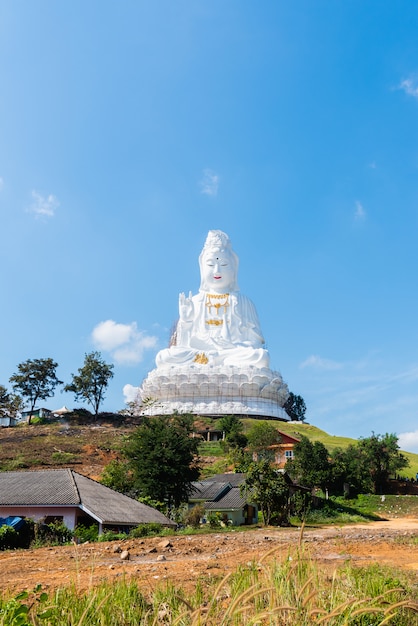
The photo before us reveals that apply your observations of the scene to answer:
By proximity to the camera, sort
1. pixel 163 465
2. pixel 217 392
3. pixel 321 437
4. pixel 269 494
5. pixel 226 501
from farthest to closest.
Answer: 1. pixel 217 392
2. pixel 321 437
3. pixel 226 501
4. pixel 163 465
5. pixel 269 494

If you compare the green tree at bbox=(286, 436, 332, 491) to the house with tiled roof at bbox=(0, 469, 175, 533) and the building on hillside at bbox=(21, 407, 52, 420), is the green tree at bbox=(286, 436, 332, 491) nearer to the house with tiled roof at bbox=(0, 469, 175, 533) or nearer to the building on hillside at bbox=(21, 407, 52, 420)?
the house with tiled roof at bbox=(0, 469, 175, 533)

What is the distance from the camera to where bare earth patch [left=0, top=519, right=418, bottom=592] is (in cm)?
761

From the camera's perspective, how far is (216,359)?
Answer: 55.2 m

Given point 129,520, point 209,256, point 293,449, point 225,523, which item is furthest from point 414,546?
point 209,256

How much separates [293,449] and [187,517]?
1530 centimetres

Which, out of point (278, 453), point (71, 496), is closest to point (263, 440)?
point (278, 453)

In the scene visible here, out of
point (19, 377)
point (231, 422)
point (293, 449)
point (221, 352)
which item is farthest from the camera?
point (221, 352)

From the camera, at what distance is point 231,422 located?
149 ft

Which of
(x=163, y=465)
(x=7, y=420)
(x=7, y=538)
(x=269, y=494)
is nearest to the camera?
(x=7, y=538)

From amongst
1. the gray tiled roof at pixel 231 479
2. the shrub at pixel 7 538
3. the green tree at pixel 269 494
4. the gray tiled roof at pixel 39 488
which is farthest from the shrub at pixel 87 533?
the gray tiled roof at pixel 231 479

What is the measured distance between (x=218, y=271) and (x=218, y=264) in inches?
28.5

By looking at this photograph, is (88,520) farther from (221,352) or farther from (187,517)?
(221,352)

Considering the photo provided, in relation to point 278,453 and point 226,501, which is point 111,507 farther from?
point 278,453

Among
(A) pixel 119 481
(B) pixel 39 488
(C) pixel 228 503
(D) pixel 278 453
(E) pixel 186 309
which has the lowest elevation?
(B) pixel 39 488
